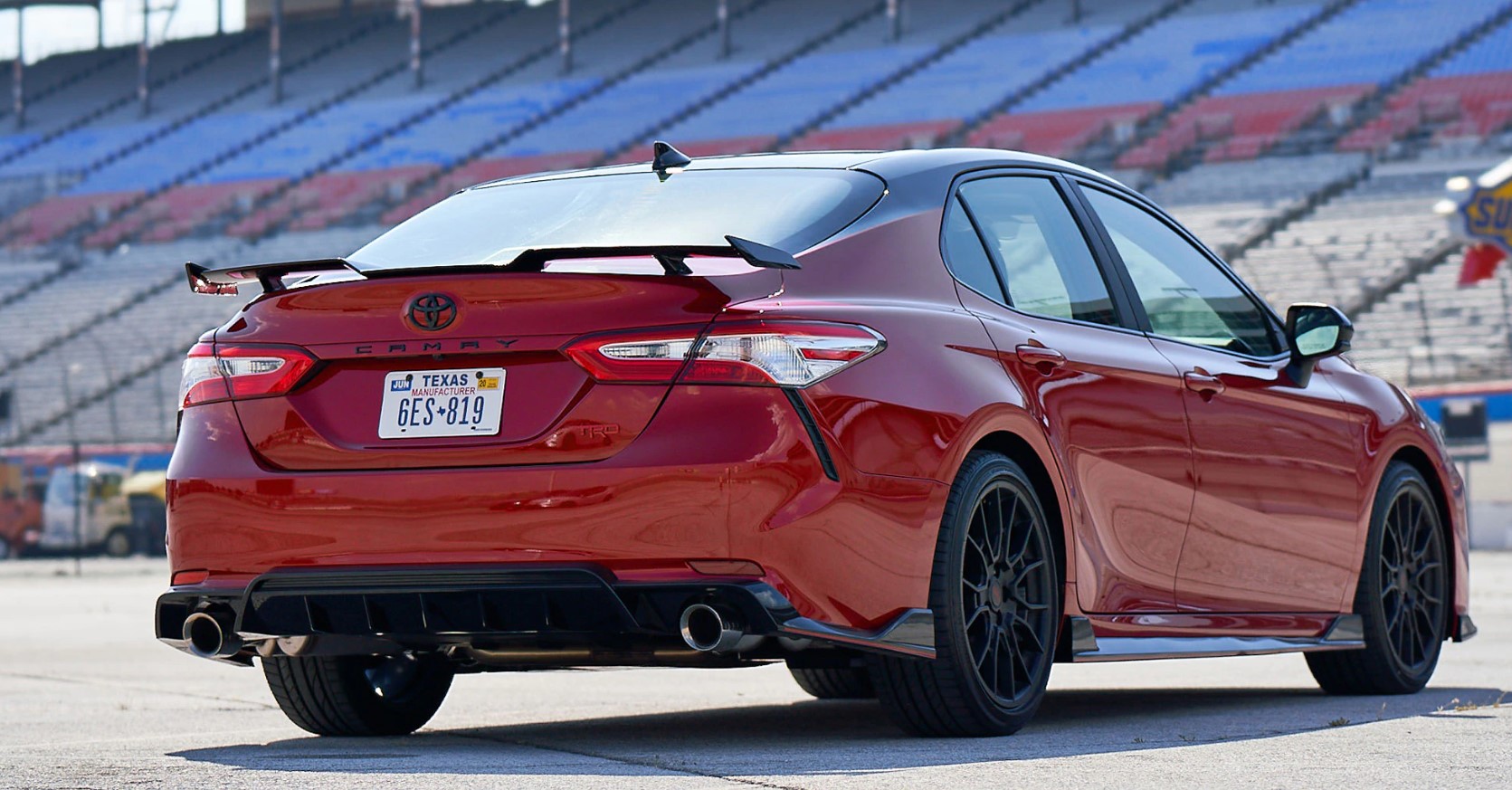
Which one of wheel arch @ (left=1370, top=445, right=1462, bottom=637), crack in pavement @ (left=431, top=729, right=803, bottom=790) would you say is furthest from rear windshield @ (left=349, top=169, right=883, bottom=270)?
wheel arch @ (left=1370, top=445, right=1462, bottom=637)

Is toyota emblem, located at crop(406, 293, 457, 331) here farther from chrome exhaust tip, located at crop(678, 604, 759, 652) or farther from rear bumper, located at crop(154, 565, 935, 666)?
chrome exhaust tip, located at crop(678, 604, 759, 652)

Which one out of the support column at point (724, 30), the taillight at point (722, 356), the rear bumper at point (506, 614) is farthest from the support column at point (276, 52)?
the taillight at point (722, 356)

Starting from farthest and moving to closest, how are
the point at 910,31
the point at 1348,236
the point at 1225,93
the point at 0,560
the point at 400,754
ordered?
1. the point at 910,31
2. the point at 1225,93
3. the point at 1348,236
4. the point at 0,560
5. the point at 400,754

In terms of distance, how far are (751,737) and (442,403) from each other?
131 centimetres

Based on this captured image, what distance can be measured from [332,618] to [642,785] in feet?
2.97

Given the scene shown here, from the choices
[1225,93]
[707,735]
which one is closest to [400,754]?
[707,735]

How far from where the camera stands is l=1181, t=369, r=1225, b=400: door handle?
582cm

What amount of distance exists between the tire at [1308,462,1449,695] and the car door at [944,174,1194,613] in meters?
1.27

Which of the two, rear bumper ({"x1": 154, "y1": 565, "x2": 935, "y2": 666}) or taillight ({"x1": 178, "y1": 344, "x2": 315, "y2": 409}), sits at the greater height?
taillight ({"x1": 178, "y1": 344, "x2": 315, "y2": 409})

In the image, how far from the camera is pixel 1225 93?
132 ft

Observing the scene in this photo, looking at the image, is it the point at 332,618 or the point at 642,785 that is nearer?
the point at 642,785

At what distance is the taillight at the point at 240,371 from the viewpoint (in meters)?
4.77

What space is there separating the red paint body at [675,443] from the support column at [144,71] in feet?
175

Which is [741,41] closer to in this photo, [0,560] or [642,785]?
[0,560]
